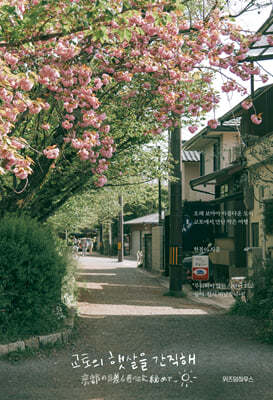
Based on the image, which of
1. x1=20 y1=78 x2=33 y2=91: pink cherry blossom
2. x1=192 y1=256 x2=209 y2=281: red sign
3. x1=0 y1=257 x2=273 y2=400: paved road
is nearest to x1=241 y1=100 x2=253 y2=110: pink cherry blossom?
x1=0 y1=257 x2=273 y2=400: paved road

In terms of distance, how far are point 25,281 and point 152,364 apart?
2.59 metres

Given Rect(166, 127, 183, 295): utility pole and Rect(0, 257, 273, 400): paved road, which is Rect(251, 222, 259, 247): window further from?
Rect(0, 257, 273, 400): paved road

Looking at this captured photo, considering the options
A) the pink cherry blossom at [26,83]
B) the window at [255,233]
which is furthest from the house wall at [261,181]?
the pink cherry blossom at [26,83]

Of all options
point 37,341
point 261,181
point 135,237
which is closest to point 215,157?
point 261,181

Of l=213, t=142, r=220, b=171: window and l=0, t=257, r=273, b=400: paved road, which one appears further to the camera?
l=213, t=142, r=220, b=171: window

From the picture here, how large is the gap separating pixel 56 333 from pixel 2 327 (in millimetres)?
909

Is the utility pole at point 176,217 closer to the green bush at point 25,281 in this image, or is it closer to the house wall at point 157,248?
the green bush at point 25,281

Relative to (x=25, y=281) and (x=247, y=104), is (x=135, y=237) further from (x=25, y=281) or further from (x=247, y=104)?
(x=25, y=281)

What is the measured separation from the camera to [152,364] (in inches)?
284

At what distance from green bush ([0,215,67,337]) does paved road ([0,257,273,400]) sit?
77 cm

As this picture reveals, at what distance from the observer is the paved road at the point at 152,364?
602 centimetres

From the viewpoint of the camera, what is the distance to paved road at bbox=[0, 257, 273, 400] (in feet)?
19.7

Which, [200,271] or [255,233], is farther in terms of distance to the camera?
[200,271]

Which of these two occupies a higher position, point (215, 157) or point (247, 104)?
point (215, 157)
